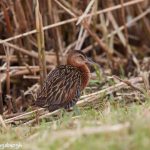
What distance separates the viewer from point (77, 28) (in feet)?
30.5

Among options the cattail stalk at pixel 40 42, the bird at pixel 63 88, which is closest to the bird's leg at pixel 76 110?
the bird at pixel 63 88

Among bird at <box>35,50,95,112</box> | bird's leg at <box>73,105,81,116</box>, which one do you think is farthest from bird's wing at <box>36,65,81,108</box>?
bird's leg at <box>73,105,81,116</box>

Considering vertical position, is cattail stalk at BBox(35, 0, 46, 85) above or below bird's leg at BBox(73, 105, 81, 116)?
above

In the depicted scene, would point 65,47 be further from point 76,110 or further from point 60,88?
point 76,110

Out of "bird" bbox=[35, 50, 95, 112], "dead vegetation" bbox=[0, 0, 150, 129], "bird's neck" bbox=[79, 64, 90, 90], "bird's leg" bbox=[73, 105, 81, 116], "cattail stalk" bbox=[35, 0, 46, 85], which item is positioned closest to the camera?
"bird's leg" bbox=[73, 105, 81, 116]

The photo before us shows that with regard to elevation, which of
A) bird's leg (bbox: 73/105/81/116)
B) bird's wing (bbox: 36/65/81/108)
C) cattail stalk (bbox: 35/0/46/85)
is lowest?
bird's leg (bbox: 73/105/81/116)

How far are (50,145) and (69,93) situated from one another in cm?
240

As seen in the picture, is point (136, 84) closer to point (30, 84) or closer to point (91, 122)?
point (30, 84)

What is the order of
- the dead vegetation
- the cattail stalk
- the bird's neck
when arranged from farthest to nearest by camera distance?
the dead vegetation, the cattail stalk, the bird's neck

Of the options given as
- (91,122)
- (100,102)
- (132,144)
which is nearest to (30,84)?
(100,102)

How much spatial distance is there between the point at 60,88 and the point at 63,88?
33 millimetres

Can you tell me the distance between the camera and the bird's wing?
6.48m

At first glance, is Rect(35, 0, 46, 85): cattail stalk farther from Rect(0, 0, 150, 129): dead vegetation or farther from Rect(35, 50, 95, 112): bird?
Rect(35, 50, 95, 112): bird

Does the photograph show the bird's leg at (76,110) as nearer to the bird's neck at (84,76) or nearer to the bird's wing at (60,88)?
the bird's wing at (60,88)
